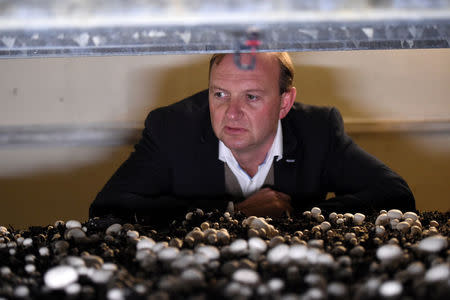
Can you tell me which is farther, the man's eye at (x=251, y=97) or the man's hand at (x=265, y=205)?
the man's eye at (x=251, y=97)

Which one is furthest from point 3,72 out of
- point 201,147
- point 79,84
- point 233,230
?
point 233,230

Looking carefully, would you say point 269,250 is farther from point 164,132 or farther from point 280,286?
point 164,132

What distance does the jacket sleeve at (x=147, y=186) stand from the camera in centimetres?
148

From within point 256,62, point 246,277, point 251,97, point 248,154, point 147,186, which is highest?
point 256,62

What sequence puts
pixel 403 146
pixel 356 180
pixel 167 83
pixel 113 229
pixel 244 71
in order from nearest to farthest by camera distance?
pixel 113 229 < pixel 244 71 < pixel 356 180 < pixel 167 83 < pixel 403 146

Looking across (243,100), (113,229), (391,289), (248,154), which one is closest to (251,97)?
(243,100)

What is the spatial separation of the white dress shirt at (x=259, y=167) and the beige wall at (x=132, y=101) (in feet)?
2.16

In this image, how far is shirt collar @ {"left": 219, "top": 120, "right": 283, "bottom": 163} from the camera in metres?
1.78

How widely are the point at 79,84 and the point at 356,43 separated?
178 cm

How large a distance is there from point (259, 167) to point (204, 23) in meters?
1.12

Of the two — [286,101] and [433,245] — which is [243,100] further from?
[433,245]

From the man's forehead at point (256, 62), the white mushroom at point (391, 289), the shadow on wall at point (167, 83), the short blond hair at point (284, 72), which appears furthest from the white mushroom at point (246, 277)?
the shadow on wall at point (167, 83)

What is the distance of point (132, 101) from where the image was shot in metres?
2.40

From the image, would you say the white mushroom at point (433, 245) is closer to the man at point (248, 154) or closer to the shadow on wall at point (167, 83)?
the man at point (248, 154)
